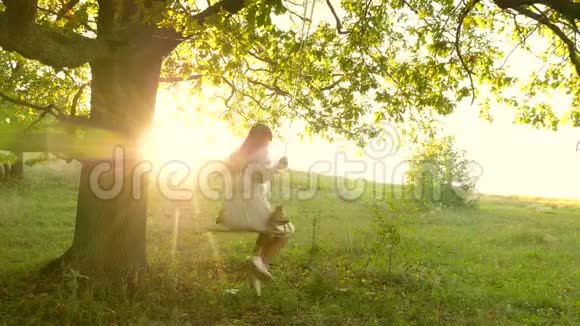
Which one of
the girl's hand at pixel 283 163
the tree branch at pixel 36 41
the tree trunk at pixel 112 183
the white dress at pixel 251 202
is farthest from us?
the tree trunk at pixel 112 183

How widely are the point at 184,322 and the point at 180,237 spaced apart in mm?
8545

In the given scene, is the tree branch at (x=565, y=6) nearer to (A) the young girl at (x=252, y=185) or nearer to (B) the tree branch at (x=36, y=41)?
(A) the young girl at (x=252, y=185)

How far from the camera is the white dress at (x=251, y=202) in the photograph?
785cm

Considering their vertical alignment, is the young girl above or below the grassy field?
above

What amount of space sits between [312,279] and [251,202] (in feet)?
11.0

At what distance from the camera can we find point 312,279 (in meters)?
10.6

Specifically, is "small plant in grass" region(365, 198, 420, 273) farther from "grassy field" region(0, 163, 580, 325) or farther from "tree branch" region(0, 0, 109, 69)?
"tree branch" region(0, 0, 109, 69)

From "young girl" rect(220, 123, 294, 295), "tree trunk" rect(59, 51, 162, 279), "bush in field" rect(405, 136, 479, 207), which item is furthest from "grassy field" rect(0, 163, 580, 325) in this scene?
"bush in field" rect(405, 136, 479, 207)

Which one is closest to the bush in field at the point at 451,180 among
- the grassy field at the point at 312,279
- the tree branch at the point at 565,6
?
the grassy field at the point at 312,279

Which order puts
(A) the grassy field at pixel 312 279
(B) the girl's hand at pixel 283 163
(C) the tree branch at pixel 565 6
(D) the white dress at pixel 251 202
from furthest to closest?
1. (A) the grassy field at pixel 312 279
2. (D) the white dress at pixel 251 202
3. (B) the girl's hand at pixel 283 163
4. (C) the tree branch at pixel 565 6

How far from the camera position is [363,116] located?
13906 millimetres

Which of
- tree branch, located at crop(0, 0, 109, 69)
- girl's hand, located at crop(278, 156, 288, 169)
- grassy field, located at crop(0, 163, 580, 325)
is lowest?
grassy field, located at crop(0, 163, 580, 325)

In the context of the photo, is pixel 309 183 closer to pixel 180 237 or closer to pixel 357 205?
pixel 357 205

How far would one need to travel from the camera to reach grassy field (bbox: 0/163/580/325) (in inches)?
340
